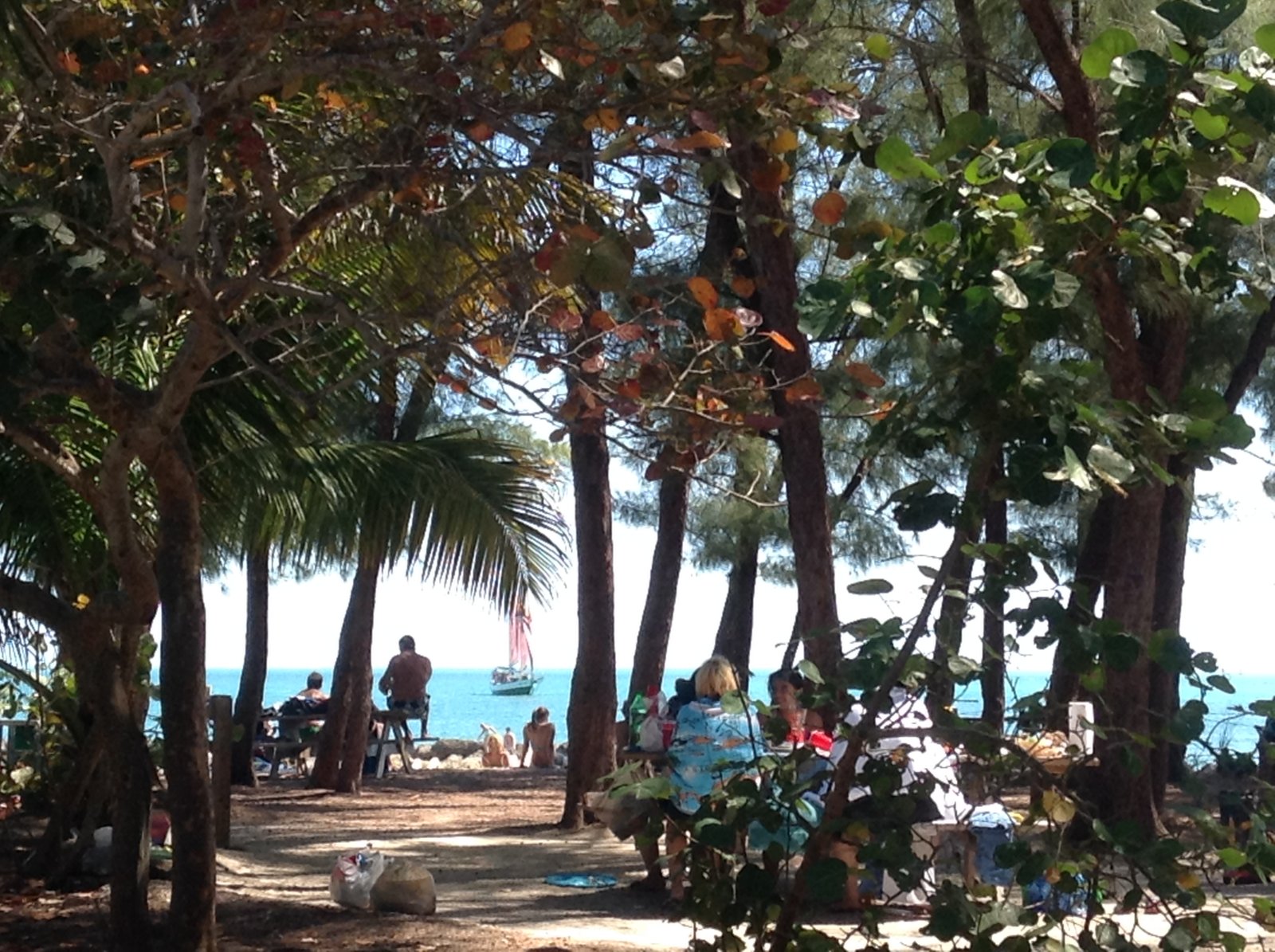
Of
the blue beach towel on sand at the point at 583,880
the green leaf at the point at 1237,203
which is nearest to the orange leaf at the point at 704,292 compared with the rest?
the green leaf at the point at 1237,203

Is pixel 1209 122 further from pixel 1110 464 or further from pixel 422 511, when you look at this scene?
pixel 422 511

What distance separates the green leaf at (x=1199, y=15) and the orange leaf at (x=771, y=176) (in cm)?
162

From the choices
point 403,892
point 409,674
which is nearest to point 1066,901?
point 403,892

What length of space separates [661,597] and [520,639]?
213 cm

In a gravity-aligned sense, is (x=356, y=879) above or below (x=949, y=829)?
below

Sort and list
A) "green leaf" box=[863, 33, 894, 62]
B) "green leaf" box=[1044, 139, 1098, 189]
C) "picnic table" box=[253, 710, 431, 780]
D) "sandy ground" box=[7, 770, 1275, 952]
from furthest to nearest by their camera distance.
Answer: "picnic table" box=[253, 710, 431, 780] < "sandy ground" box=[7, 770, 1275, 952] < "green leaf" box=[863, 33, 894, 62] < "green leaf" box=[1044, 139, 1098, 189]

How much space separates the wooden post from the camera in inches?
343

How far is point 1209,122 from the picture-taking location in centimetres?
327

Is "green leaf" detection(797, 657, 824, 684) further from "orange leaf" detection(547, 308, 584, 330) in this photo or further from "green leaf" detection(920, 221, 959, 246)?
"orange leaf" detection(547, 308, 584, 330)

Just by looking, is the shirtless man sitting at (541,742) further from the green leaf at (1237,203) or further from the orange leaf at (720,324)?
the green leaf at (1237,203)

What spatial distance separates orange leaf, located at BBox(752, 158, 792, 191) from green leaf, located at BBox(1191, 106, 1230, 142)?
1601 mm

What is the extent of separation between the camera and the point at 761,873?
3.75 m

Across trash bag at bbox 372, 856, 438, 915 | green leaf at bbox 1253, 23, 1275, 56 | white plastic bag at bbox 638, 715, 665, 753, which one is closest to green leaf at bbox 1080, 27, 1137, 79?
green leaf at bbox 1253, 23, 1275, 56

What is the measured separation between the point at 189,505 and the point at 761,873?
2650 mm
